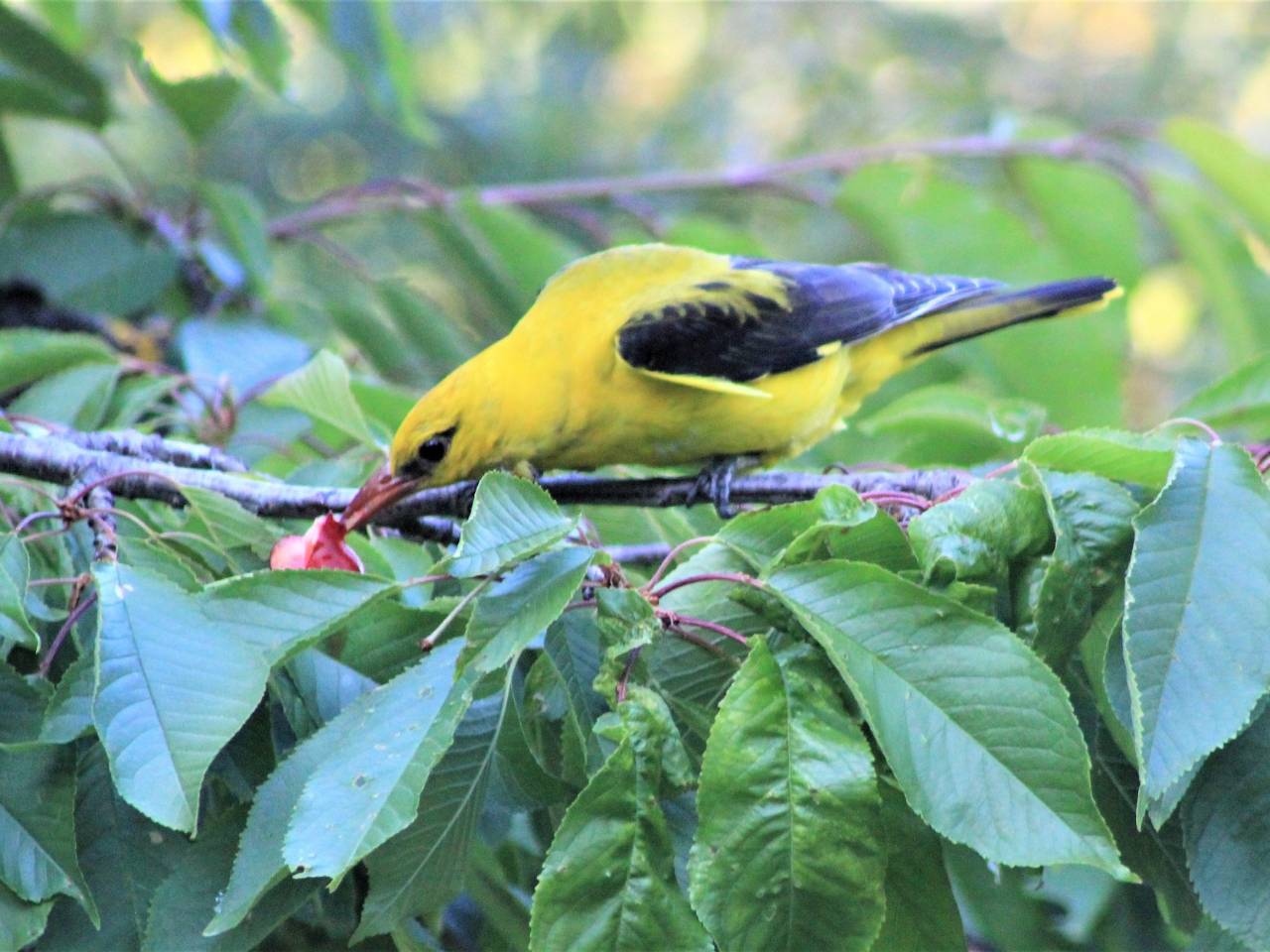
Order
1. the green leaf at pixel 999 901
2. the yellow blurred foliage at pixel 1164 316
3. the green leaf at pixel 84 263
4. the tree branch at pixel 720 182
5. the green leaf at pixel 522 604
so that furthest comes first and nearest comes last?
the yellow blurred foliage at pixel 1164 316 < the tree branch at pixel 720 182 < the green leaf at pixel 84 263 < the green leaf at pixel 999 901 < the green leaf at pixel 522 604

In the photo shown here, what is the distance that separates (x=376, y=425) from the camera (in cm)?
338

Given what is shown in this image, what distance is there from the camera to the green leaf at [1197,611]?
1.66 meters

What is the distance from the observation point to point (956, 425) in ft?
10.9

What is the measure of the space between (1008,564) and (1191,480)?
288mm

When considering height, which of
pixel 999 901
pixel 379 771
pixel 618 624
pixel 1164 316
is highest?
pixel 618 624

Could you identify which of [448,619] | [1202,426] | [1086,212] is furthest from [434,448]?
[1086,212]

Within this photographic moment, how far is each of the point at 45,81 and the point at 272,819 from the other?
134 inches

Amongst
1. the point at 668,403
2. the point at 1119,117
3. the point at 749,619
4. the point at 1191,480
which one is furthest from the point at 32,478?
the point at 1119,117

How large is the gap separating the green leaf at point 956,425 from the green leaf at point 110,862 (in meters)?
2.06

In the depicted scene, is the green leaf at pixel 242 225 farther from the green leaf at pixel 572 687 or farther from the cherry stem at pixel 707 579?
the cherry stem at pixel 707 579

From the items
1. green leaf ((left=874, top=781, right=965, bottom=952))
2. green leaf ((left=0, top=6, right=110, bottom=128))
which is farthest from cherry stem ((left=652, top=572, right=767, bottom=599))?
green leaf ((left=0, top=6, right=110, bottom=128))

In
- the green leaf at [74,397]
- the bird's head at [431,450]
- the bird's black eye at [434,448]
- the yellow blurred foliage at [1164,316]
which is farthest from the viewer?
the yellow blurred foliage at [1164,316]

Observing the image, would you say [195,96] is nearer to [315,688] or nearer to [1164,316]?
[315,688]

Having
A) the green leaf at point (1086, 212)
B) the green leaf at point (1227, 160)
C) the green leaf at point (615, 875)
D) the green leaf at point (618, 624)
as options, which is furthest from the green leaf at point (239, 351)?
the green leaf at point (1227, 160)
